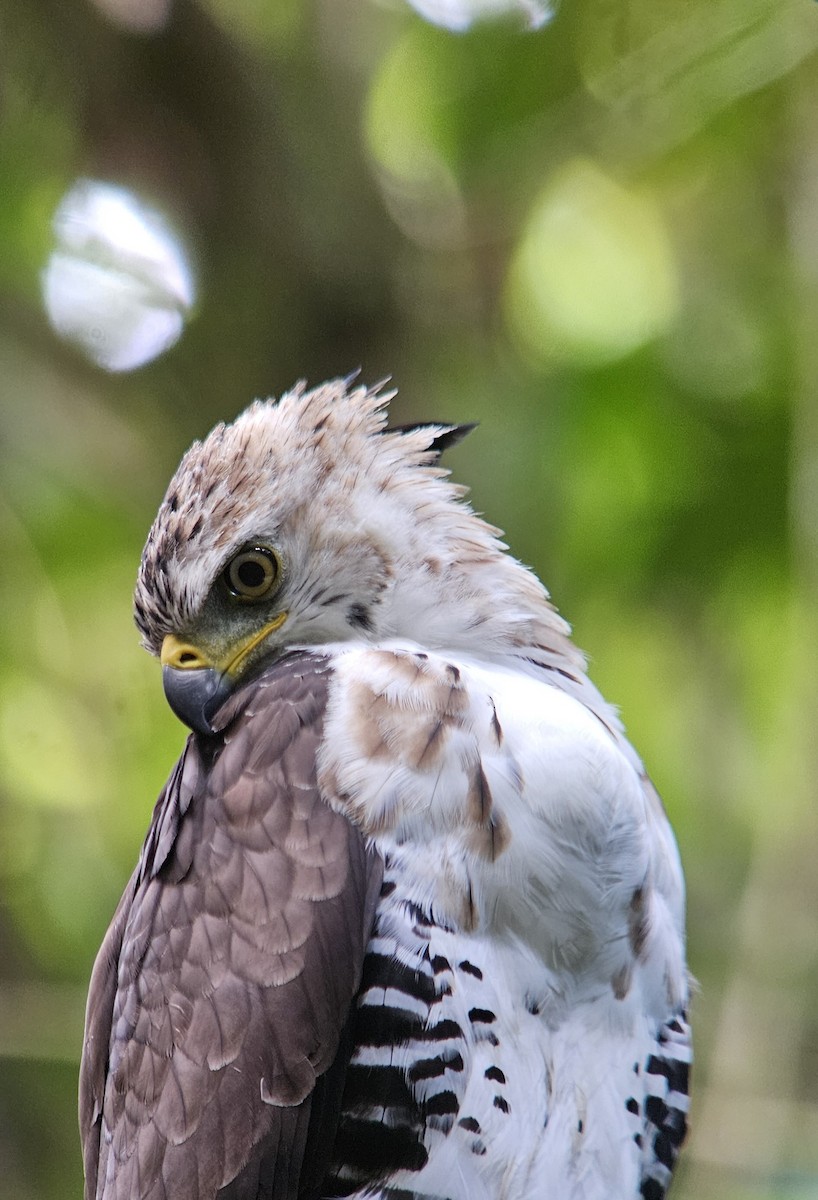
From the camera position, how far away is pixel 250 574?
10.1 feet

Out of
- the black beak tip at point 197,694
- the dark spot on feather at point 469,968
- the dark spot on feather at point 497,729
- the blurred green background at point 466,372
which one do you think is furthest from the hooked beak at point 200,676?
the blurred green background at point 466,372

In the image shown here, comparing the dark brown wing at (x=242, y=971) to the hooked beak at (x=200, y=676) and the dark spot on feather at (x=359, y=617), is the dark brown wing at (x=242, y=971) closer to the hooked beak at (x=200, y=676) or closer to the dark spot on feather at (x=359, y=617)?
the hooked beak at (x=200, y=676)

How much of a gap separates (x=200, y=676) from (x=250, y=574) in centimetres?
26

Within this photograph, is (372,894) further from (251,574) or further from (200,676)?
(251,574)

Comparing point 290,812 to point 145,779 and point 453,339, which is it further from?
point 453,339

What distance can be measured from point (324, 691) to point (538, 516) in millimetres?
2403

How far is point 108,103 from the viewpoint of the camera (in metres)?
4.92

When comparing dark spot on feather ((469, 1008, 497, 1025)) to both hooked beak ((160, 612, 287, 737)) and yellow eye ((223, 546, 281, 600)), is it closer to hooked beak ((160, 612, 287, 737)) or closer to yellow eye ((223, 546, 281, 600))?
hooked beak ((160, 612, 287, 737))

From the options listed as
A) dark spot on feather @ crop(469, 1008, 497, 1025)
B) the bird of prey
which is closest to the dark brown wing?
the bird of prey

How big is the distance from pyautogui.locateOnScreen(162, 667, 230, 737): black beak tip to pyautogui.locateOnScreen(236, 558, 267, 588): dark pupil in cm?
21

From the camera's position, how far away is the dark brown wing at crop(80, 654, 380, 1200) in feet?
8.51

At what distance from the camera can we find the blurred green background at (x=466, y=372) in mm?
4898

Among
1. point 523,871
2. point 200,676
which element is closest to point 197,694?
point 200,676

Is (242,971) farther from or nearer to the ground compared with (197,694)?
nearer to the ground
